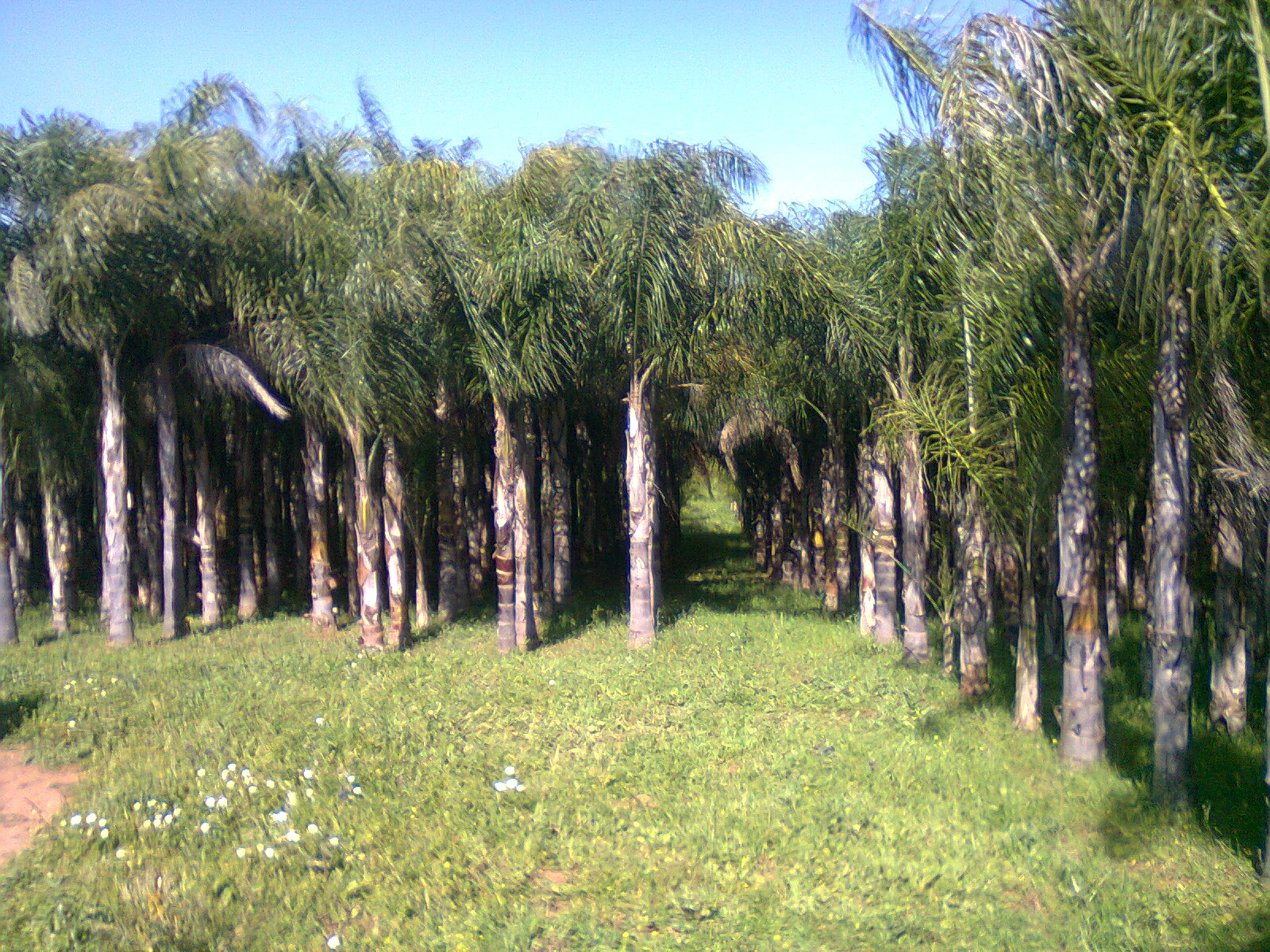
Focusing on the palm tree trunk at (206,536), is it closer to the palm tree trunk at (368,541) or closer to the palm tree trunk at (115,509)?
the palm tree trunk at (115,509)

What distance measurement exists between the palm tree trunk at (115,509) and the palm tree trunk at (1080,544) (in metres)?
12.1

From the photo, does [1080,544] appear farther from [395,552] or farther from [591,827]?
[395,552]

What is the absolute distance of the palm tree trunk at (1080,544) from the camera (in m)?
6.80

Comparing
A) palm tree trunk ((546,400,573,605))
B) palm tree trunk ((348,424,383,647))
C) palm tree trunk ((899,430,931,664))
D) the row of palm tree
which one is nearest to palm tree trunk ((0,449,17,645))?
the row of palm tree

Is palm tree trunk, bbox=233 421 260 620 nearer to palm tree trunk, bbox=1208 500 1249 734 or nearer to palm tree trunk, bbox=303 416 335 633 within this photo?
palm tree trunk, bbox=303 416 335 633

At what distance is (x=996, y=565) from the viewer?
38.3ft

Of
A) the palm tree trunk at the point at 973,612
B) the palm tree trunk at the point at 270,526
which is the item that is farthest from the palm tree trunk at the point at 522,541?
the palm tree trunk at the point at 270,526

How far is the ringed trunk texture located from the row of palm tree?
0.06 m

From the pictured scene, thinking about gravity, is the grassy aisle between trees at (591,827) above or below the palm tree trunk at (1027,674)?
below

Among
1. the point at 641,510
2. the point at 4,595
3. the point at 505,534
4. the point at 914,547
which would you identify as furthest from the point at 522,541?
the point at 4,595

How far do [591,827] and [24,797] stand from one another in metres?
4.44

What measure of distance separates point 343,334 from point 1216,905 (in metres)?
10.1

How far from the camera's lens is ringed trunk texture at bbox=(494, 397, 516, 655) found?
12.4 meters

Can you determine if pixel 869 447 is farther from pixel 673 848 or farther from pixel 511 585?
pixel 673 848
